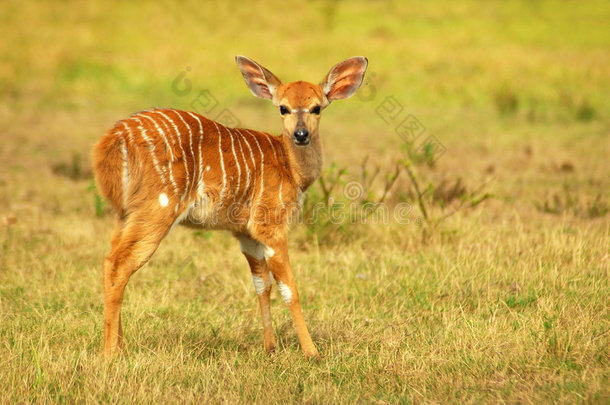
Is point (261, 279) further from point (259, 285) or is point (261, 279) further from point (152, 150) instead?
point (152, 150)

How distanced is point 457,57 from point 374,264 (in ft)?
42.2

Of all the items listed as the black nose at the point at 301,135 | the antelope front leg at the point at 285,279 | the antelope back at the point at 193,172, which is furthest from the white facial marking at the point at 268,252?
the black nose at the point at 301,135

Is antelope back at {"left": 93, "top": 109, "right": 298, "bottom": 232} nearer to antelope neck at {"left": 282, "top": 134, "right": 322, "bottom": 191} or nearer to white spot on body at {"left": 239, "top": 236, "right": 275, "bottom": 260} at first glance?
antelope neck at {"left": 282, "top": 134, "right": 322, "bottom": 191}

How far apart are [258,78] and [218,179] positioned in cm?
97

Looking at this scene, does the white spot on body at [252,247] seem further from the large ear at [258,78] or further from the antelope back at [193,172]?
the large ear at [258,78]

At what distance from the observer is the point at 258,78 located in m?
4.80

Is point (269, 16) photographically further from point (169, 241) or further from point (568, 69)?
point (169, 241)

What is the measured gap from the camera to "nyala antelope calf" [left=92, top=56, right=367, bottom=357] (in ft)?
12.8

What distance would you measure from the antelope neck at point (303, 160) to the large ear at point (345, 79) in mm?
393

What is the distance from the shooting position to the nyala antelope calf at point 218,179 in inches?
154

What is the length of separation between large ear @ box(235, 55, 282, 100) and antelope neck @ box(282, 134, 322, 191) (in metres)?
0.39

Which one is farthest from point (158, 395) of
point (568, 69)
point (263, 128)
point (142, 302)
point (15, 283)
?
point (568, 69)

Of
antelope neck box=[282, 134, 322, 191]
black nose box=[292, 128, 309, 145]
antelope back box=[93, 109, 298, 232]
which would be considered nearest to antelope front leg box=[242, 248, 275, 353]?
antelope back box=[93, 109, 298, 232]

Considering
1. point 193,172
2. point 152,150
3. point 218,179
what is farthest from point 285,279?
point 152,150
